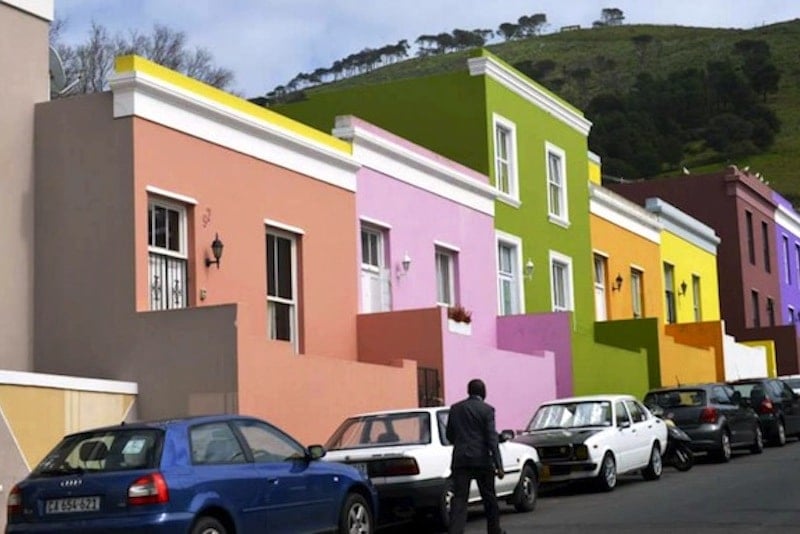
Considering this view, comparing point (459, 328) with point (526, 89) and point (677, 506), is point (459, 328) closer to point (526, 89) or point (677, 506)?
point (526, 89)

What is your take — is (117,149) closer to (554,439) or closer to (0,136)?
(0,136)

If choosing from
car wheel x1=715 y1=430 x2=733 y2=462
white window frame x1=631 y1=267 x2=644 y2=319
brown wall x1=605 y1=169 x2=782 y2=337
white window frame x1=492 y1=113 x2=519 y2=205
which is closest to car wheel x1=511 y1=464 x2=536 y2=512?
car wheel x1=715 y1=430 x2=733 y2=462

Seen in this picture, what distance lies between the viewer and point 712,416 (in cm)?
2373

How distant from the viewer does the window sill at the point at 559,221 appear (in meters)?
32.1

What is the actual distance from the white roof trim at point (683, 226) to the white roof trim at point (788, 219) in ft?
24.9

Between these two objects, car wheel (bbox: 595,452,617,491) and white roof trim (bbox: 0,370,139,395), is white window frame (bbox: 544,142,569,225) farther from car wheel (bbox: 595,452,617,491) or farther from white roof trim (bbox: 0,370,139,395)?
white roof trim (bbox: 0,370,139,395)

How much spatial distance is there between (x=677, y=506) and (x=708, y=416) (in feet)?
24.9

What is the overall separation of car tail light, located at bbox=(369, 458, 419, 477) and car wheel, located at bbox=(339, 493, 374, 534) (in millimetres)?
1177

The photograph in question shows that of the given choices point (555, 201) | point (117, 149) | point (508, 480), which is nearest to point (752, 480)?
point (508, 480)

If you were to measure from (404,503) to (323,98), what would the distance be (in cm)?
1688

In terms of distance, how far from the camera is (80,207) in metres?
18.7

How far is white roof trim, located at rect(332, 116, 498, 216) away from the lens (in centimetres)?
2383

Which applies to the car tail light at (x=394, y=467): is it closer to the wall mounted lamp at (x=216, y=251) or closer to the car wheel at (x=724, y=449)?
the wall mounted lamp at (x=216, y=251)

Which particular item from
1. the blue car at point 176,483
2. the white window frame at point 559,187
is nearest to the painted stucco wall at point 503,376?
the white window frame at point 559,187
